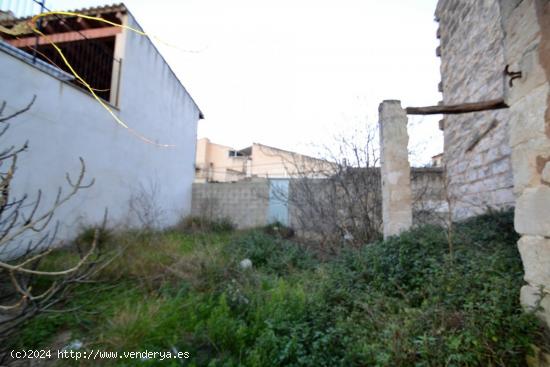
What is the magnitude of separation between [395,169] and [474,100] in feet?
7.01

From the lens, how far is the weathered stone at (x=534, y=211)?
1693mm

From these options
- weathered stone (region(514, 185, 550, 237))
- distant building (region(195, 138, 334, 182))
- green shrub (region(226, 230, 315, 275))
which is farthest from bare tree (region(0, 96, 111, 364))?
distant building (region(195, 138, 334, 182))

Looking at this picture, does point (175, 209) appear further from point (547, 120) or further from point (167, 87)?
point (547, 120)

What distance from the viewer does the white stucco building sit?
4727 millimetres

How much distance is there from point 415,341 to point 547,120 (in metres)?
1.73

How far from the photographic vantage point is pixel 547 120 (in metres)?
1.71

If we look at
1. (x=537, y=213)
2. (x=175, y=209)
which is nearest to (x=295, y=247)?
(x=537, y=213)

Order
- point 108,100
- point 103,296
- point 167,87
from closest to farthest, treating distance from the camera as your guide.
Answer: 1. point 103,296
2. point 108,100
3. point 167,87

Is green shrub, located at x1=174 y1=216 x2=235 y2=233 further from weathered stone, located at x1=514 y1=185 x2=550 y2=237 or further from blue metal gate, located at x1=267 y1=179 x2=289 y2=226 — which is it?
weathered stone, located at x1=514 y1=185 x2=550 y2=237

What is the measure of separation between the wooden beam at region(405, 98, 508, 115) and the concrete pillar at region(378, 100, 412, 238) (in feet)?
1.67

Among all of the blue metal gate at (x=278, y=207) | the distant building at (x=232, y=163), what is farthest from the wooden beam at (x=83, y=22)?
the distant building at (x=232, y=163)

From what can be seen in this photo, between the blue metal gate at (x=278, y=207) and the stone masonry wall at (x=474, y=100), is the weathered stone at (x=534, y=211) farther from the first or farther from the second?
the blue metal gate at (x=278, y=207)

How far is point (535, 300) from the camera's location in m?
1.76

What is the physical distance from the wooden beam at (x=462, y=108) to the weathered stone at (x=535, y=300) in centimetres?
153
